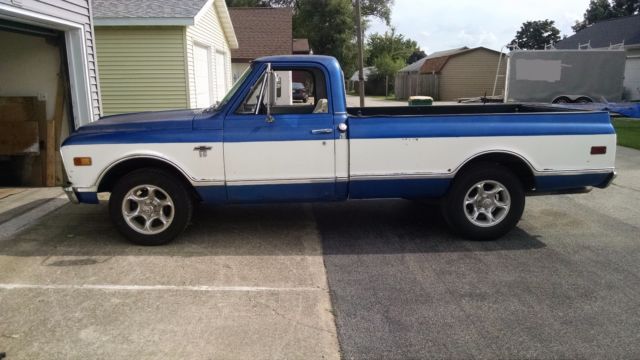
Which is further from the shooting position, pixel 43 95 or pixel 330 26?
pixel 330 26

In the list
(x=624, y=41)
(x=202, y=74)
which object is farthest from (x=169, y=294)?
(x=624, y=41)

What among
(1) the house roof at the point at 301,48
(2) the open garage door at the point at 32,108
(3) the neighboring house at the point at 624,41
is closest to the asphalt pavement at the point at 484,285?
(2) the open garage door at the point at 32,108

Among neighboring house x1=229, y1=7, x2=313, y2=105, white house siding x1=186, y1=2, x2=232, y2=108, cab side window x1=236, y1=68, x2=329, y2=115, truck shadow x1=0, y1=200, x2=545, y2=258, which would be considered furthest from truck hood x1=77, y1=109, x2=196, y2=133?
neighboring house x1=229, y1=7, x2=313, y2=105

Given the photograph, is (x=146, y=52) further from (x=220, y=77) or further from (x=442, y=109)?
(x=442, y=109)

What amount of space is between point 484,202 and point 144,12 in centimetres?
937

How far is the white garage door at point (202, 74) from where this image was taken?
45.8 feet

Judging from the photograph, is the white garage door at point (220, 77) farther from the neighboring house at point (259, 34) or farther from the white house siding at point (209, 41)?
the neighboring house at point (259, 34)

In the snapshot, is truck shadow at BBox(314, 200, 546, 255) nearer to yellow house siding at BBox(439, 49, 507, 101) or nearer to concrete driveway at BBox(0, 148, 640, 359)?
concrete driveway at BBox(0, 148, 640, 359)

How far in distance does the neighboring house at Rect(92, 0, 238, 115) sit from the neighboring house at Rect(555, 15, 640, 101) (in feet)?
79.2

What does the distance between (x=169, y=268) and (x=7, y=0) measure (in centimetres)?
393

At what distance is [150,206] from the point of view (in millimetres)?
5383

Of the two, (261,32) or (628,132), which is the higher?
(261,32)

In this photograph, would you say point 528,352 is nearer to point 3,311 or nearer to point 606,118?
point 606,118

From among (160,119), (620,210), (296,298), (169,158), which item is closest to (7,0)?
(160,119)
